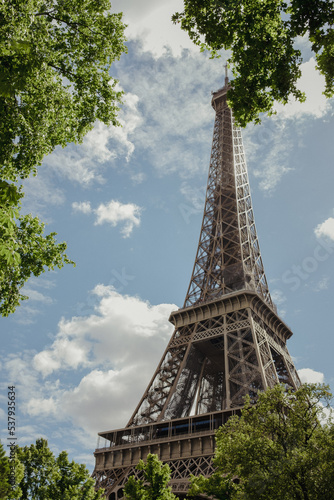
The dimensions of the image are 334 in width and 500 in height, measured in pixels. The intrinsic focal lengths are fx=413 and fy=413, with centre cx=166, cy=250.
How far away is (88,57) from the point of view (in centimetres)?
1348

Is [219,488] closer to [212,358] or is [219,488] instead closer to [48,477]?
[48,477]

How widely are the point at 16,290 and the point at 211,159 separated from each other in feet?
159

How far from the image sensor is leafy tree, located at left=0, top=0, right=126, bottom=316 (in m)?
10.6

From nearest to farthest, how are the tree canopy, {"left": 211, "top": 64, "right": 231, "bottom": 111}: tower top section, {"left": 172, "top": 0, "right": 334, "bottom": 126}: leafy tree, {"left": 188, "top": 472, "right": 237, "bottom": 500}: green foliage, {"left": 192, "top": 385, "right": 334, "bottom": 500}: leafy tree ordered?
{"left": 172, "top": 0, "right": 334, "bottom": 126}: leafy tree
{"left": 192, "top": 385, "right": 334, "bottom": 500}: leafy tree
{"left": 188, "top": 472, "right": 237, "bottom": 500}: green foliage
the tree canopy
{"left": 211, "top": 64, "right": 231, "bottom": 111}: tower top section

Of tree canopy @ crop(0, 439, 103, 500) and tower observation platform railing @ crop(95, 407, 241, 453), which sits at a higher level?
tower observation platform railing @ crop(95, 407, 241, 453)

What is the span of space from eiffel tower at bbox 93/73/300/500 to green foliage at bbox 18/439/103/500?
6.73 metres

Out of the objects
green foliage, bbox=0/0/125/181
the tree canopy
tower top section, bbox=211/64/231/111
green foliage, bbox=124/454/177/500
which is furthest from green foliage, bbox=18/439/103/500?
tower top section, bbox=211/64/231/111

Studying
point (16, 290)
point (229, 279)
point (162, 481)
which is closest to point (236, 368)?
point (229, 279)

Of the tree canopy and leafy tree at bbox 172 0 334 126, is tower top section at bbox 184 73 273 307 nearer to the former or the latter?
the tree canopy

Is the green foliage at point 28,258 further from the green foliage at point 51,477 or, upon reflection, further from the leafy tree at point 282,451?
the green foliage at point 51,477

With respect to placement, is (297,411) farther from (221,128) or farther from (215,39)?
(221,128)

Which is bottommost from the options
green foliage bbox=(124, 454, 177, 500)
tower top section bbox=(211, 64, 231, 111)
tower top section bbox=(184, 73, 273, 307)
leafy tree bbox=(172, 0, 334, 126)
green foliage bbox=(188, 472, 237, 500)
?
green foliage bbox=(188, 472, 237, 500)

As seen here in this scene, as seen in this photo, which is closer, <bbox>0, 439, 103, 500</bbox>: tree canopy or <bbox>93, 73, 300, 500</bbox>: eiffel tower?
<bbox>0, 439, 103, 500</bbox>: tree canopy

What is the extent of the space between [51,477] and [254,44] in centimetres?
2375
